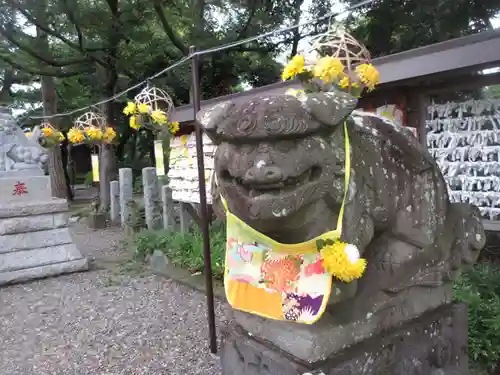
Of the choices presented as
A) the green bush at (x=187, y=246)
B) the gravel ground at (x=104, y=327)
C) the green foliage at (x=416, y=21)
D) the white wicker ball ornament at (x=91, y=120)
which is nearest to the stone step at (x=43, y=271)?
the gravel ground at (x=104, y=327)

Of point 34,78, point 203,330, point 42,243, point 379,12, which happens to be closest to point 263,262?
point 203,330

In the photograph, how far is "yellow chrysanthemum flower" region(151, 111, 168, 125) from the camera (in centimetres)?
523

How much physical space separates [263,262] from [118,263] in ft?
17.8

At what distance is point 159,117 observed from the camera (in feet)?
17.2

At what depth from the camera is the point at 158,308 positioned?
15.3 ft

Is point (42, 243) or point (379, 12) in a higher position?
point (379, 12)

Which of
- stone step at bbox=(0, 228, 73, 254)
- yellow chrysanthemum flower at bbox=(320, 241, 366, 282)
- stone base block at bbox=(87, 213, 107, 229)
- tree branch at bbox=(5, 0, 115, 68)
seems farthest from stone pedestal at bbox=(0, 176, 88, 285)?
yellow chrysanthemum flower at bbox=(320, 241, 366, 282)

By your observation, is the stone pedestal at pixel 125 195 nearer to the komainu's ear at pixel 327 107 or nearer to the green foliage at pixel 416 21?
the green foliage at pixel 416 21

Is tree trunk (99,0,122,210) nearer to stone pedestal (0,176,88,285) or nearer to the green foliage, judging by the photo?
stone pedestal (0,176,88,285)

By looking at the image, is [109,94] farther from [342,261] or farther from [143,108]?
[342,261]

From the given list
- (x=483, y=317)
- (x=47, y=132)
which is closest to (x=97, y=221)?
(x=47, y=132)

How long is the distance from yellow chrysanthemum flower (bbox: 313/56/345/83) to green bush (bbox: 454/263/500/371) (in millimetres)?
2109

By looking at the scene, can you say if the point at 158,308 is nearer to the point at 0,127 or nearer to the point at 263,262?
the point at 263,262

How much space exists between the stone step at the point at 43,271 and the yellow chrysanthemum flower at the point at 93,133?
2430 mm
